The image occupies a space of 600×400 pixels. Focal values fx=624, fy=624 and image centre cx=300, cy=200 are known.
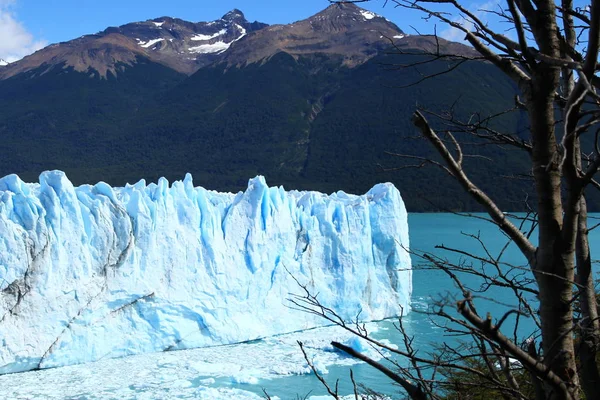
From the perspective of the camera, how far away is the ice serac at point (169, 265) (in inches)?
312

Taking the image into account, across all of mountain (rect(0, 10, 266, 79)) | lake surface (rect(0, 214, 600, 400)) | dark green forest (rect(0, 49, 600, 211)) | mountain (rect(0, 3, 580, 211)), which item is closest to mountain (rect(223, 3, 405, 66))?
mountain (rect(0, 3, 580, 211))

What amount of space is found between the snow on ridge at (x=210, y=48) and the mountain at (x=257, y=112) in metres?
18.2

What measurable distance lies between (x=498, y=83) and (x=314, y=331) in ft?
203

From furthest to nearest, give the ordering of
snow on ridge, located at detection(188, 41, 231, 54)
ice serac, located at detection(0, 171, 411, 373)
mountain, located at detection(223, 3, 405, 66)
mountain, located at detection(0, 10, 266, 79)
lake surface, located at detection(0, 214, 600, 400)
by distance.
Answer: snow on ridge, located at detection(188, 41, 231, 54)
mountain, located at detection(0, 10, 266, 79)
mountain, located at detection(223, 3, 405, 66)
ice serac, located at detection(0, 171, 411, 373)
lake surface, located at detection(0, 214, 600, 400)

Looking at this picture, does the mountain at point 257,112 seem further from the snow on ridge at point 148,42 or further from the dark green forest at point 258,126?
the snow on ridge at point 148,42

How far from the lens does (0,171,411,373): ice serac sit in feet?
26.0

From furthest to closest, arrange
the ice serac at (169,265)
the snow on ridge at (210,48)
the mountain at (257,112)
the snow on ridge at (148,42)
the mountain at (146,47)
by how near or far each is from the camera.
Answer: the snow on ridge at (210,48) → the snow on ridge at (148,42) → the mountain at (146,47) → the mountain at (257,112) → the ice serac at (169,265)

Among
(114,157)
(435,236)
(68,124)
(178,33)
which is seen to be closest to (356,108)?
(114,157)

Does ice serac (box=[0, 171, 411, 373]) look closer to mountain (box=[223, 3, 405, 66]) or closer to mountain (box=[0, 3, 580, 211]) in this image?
mountain (box=[0, 3, 580, 211])

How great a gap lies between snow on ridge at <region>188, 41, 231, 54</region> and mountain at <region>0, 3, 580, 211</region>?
59.7 feet

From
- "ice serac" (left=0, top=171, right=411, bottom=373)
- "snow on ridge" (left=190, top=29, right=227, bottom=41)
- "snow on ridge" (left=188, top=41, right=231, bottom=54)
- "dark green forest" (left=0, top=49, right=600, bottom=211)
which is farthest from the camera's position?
"snow on ridge" (left=190, top=29, right=227, bottom=41)

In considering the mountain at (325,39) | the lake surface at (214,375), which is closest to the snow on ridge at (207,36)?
the mountain at (325,39)

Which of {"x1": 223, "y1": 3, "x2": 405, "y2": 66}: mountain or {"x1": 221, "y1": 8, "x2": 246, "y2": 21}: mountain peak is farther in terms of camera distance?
{"x1": 221, "y1": 8, "x2": 246, "y2": 21}: mountain peak

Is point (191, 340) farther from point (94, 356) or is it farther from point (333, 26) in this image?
point (333, 26)
